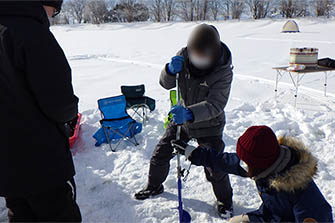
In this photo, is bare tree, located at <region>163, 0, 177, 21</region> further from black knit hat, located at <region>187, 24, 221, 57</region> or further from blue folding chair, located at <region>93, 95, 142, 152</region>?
black knit hat, located at <region>187, 24, 221, 57</region>

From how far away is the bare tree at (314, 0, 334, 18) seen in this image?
20375mm

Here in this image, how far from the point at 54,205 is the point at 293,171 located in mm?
1293

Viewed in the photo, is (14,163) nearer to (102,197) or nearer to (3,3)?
(3,3)

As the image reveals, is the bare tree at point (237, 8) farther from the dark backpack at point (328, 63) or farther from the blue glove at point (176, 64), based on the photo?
the blue glove at point (176, 64)

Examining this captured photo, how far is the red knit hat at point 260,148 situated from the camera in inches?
60.5

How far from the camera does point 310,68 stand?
Answer: 16.8 ft

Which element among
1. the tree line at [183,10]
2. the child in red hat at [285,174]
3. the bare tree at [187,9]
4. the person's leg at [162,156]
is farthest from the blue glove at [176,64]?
the bare tree at [187,9]

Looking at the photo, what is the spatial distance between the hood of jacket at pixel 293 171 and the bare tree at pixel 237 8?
27.4 metres

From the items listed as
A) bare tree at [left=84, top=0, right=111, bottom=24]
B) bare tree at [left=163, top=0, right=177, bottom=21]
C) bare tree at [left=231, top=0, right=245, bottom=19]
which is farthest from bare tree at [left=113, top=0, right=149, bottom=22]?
bare tree at [left=231, top=0, right=245, bottom=19]

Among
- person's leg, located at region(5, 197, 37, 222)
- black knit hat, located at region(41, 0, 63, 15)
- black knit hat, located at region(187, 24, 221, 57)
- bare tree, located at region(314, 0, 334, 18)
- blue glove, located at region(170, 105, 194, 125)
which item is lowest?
person's leg, located at region(5, 197, 37, 222)

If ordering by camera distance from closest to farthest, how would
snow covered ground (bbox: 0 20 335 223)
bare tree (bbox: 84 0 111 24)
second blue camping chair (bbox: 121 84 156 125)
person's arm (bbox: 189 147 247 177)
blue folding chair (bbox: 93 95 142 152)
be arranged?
person's arm (bbox: 189 147 247 177)
snow covered ground (bbox: 0 20 335 223)
blue folding chair (bbox: 93 95 142 152)
second blue camping chair (bbox: 121 84 156 125)
bare tree (bbox: 84 0 111 24)

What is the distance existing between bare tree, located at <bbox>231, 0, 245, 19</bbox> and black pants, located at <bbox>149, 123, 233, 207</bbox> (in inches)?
1050

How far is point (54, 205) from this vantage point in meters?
1.58

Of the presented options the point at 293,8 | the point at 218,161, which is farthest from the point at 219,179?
the point at 293,8
